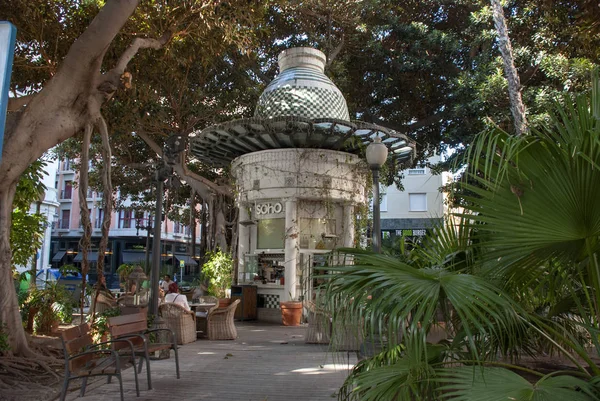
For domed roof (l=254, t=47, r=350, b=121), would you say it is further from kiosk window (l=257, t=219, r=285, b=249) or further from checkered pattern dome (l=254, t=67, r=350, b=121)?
kiosk window (l=257, t=219, r=285, b=249)

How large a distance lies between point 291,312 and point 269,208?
3.26 meters

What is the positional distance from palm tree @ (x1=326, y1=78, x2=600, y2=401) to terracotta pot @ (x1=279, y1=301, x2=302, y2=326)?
10.3 metres

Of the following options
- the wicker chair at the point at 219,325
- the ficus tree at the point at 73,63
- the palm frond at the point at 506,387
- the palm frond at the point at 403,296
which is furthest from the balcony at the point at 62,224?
the palm frond at the point at 506,387

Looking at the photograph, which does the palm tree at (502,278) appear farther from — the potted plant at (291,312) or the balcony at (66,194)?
the balcony at (66,194)

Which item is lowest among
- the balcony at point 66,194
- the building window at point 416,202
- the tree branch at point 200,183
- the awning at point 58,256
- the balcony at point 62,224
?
the awning at point 58,256

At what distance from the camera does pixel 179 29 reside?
11.2 m

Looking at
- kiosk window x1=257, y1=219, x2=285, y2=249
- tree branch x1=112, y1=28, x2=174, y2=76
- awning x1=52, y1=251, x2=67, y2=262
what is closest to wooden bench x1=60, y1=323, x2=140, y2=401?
tree branch x1=112, y1=28, x2=174, y2=76

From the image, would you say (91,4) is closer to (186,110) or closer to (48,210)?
(186,110)

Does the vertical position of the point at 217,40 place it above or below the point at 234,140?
above

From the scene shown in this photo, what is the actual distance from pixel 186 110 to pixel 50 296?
8451mm

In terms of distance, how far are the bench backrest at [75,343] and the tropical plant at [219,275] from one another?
9271mm

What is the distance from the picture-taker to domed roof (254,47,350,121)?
1516cm

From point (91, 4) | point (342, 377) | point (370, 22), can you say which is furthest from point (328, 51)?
point (342, 377)

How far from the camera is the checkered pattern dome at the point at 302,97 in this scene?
15148 millimetres
